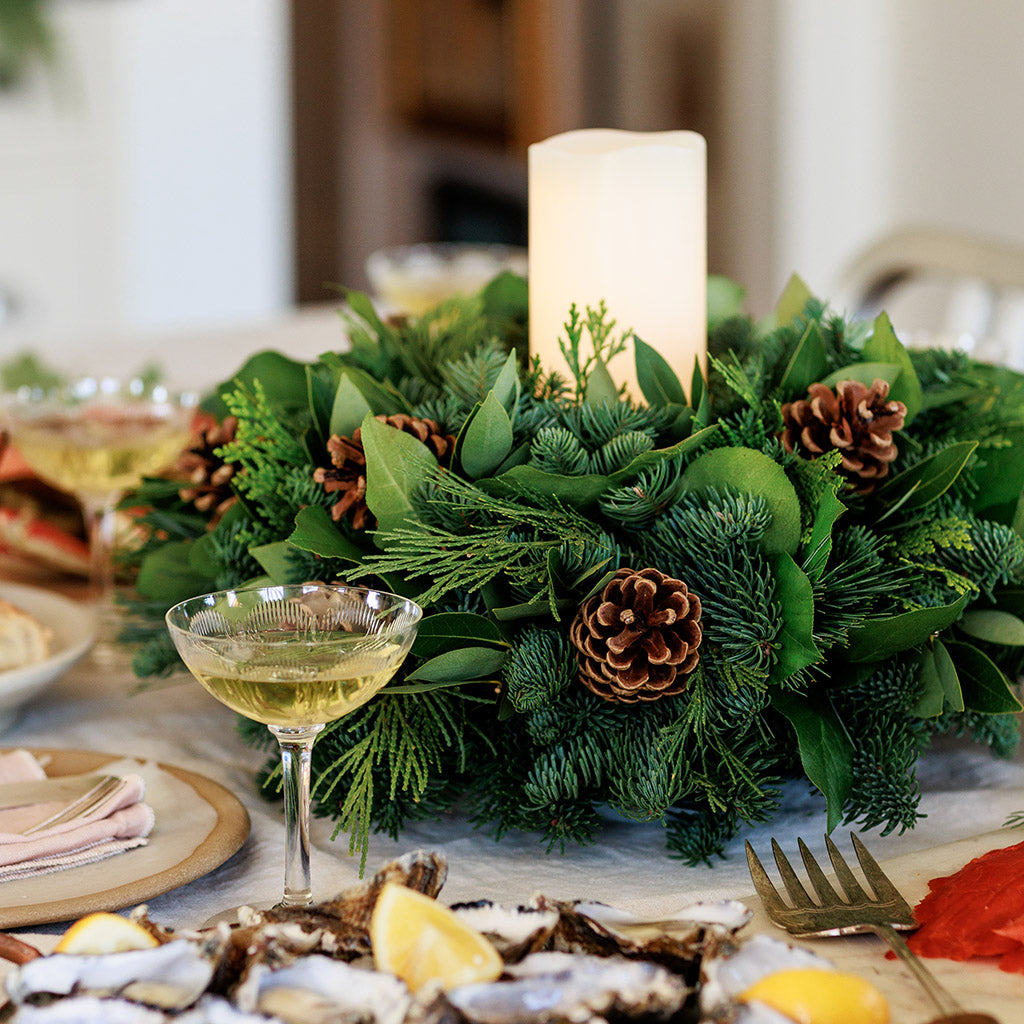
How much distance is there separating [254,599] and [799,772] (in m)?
0.26

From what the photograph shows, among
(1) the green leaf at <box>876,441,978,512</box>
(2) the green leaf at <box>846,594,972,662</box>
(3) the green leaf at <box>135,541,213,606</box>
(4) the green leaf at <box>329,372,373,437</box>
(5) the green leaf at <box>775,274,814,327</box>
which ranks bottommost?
(3) the green leaf at <box>135,541,213,606</box>

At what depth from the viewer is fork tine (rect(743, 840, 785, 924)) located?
0.48 meters

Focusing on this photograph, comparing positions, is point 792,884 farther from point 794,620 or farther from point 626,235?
point 626,235

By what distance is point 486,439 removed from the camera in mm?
563

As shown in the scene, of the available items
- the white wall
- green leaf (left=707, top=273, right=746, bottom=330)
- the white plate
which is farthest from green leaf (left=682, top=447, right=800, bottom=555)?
the white wall

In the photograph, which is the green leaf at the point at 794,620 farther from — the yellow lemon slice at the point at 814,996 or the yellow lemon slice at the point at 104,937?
the yellow lemon slice at the point at 104,937

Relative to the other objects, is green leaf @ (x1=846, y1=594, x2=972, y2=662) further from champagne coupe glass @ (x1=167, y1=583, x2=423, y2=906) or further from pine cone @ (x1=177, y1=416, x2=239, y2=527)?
pine cone @ (x1=177, y1=416, x2=239, y2=527)

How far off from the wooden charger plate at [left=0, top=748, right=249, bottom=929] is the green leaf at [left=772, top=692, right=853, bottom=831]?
0.79ft

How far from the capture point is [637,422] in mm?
575

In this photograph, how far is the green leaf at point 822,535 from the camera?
0.52m

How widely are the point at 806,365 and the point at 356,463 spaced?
8.5 inches

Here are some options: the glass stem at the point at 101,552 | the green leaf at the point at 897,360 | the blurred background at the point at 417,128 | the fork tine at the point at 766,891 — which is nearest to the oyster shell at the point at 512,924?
the fork tine at the point at 766,891

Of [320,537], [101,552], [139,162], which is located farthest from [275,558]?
[139,162]

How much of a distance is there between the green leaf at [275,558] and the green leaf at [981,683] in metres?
0.31
